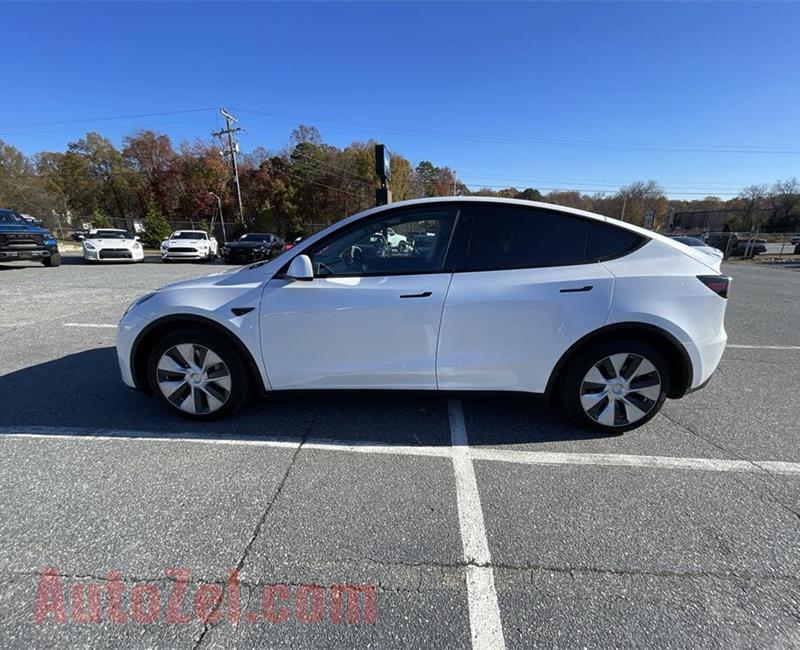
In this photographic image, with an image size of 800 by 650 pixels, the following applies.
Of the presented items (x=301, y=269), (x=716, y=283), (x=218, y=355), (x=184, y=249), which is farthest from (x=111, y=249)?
(x=716, y=283)

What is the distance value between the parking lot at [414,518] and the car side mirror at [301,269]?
1.20m

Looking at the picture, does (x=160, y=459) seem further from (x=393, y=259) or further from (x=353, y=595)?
(x=393, y=259)

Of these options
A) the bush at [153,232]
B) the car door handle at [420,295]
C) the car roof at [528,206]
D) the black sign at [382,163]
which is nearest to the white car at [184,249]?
the black sign at [382,163]

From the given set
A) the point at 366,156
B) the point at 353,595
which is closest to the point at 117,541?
the point at 353,595

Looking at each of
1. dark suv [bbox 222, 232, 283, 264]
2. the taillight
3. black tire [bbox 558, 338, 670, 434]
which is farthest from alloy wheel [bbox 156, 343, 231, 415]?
dark suv [bbox 222, 232, 283, 264]

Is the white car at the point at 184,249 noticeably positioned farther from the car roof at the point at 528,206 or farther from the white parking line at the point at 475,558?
the white parking line at the point at 475,558

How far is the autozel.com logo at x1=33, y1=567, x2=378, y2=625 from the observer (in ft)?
5.25

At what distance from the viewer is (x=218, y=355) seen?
2.94m

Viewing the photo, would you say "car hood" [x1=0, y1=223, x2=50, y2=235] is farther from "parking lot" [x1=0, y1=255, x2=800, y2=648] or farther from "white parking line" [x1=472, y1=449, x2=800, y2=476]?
"white parking line" [x1=472, y1=449, x2=800, y2=476]

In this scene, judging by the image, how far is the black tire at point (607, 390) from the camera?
2816 millimetres

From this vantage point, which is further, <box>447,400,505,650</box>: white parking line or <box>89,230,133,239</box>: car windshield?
<box>89,230,133,239</box>: car windshield

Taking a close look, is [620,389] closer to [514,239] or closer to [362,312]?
[514,239]

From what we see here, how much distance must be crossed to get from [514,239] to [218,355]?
2.40 meters

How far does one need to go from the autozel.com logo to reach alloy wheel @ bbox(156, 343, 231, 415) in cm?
136
